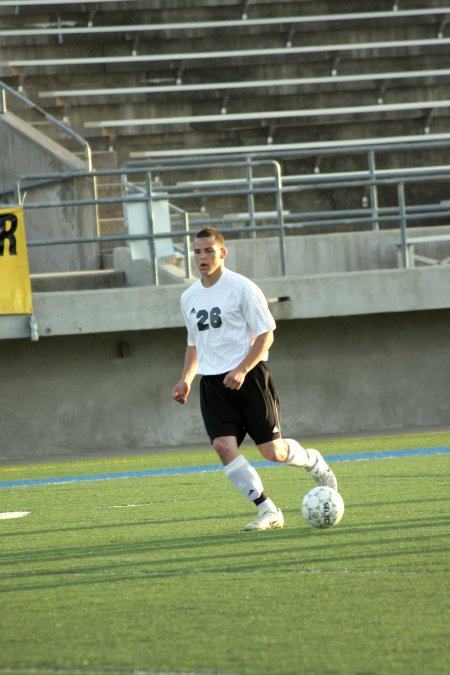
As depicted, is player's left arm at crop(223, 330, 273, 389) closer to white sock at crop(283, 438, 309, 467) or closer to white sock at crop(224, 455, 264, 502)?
white sock at crop(224, 455, 264, 502)

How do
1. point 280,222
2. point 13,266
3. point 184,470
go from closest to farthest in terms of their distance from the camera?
point 184,470 → point 13,266 → point 280,222

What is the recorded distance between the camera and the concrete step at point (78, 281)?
52.9 ft

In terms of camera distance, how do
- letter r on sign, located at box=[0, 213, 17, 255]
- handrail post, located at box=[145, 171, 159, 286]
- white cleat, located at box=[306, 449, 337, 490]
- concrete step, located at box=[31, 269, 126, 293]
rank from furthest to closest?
concrete step, located at box=[31, 269, 126, 293], handrail post, located at box=[145, 171, 159, 286], letter r on sign, located at box=[0, 213, 17, 255], white cleat, located at box=[306, 449, 337, 490]

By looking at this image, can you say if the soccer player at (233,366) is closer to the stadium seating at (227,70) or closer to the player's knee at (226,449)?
the player's knee at (226,449)

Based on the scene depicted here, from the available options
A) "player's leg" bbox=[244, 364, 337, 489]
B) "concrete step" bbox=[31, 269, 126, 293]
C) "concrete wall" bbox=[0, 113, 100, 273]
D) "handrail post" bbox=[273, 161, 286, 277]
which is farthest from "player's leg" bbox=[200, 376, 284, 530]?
"concrete wall" bbox=[0, 113, 100, 273]

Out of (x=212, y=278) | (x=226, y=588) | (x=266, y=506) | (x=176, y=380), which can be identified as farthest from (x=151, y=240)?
(x=226, y=588)

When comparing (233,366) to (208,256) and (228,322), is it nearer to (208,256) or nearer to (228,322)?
(228,322)

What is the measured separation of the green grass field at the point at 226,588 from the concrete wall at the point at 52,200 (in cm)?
824

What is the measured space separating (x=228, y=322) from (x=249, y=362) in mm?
279

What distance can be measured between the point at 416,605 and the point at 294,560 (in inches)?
51.1

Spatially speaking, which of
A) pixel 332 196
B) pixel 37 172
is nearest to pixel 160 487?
pixel 37 172

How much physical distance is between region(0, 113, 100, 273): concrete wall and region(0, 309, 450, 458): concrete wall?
213 cm

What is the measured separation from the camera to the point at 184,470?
41.3 feet

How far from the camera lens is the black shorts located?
716 centimetres
